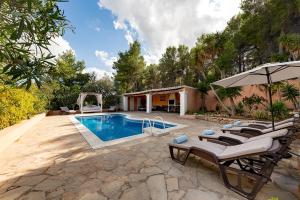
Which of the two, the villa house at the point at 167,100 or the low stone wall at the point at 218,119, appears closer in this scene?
the low stone wall at the point at 218,119

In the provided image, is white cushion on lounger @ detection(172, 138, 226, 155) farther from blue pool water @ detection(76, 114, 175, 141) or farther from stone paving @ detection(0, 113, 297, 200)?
blue pool water @ detection(76, 114, 175, 141)

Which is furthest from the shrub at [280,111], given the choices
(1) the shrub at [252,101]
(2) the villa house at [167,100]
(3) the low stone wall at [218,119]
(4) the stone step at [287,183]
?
(2) the villa house at [167,100]

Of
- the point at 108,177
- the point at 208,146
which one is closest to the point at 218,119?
the point at 208,146

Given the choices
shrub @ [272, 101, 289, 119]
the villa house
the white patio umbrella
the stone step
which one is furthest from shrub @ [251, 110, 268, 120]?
the stone step

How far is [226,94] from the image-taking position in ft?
38.8

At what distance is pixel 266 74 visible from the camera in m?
4.54

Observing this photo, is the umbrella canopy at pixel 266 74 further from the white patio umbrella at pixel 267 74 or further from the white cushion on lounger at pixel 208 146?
the white cushion on lounger at pixel 208 146

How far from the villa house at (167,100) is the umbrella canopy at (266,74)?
9.80 metres

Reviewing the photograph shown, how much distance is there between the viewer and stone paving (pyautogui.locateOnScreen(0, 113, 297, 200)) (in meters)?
2.81

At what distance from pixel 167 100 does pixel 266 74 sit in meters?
20.8

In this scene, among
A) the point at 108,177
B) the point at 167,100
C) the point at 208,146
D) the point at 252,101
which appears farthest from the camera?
the point at 167,100

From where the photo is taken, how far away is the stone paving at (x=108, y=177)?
9.23ft

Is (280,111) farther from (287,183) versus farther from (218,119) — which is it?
(287,183)

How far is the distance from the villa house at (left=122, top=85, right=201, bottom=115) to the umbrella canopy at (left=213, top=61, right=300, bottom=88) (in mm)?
9800
